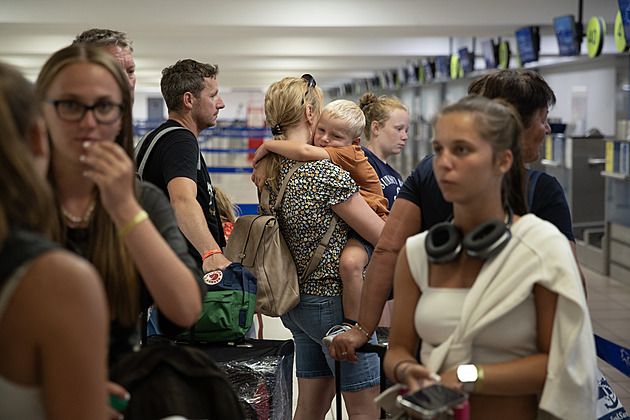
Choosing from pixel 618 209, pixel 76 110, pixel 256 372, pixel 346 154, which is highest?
pixel 76 110

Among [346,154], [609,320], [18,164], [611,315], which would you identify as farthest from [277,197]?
[611,315]

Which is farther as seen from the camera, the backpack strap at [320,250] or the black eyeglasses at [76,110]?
the backpack strap at [320,250]

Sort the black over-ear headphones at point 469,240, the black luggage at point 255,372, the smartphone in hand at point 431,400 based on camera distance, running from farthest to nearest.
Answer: the black luggage at point 255,372, the black over-ear headphones at point 469,240, the smartphone in hand at point 431,400

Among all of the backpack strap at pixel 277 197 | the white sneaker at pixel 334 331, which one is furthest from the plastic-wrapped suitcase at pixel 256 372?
the backpack strap at pixel 277 197

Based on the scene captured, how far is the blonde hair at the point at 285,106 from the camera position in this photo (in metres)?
2.77

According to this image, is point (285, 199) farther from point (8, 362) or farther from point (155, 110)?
point (155, 110)

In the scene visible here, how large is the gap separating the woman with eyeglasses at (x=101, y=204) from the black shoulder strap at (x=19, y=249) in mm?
286

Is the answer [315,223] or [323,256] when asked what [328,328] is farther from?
[315,223]

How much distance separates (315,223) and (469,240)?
1058 millimetres

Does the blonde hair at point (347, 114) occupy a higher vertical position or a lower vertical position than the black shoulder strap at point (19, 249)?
higher

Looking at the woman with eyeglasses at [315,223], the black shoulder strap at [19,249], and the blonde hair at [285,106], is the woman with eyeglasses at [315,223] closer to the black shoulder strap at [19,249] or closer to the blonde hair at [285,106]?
the blonde hair at [285,106]

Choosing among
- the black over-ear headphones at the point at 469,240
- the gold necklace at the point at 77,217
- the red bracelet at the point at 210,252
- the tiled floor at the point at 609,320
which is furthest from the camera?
the tiled floor at the point at 609,320

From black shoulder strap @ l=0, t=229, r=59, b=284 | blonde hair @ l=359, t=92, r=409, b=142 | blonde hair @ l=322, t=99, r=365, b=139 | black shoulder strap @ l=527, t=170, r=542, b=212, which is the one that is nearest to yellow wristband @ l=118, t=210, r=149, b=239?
black shoulder strap @ l=0, t=229, r=59, b=284

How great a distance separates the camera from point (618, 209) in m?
7.99
